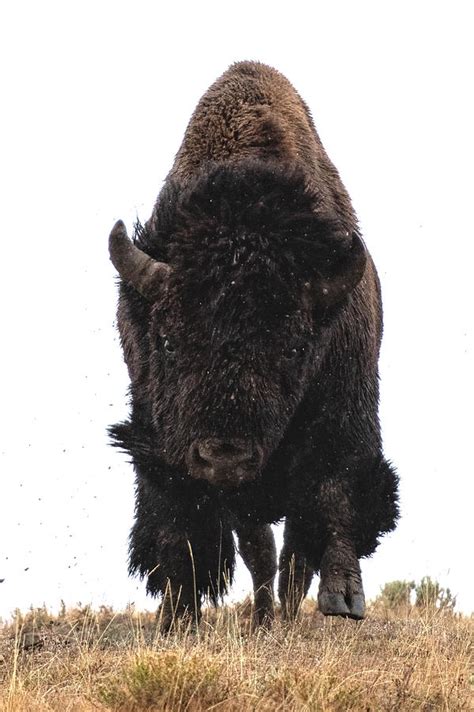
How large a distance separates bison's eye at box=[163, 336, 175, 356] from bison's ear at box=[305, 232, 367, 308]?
0.74m

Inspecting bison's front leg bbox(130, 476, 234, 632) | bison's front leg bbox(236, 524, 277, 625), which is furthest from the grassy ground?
bison's front leg bbox(236, 524, 277, 625)

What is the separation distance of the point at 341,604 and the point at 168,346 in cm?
154

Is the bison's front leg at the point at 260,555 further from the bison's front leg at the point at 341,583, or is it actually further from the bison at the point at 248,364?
the bison's front leg at the point at 341,583

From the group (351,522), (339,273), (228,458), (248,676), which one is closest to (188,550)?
(351,522)

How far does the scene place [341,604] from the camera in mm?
7453

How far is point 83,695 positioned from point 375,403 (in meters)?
3.16

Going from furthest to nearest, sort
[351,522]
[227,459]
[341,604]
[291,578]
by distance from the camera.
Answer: [291,578] < [351,522] < [341,604] < [227,459]

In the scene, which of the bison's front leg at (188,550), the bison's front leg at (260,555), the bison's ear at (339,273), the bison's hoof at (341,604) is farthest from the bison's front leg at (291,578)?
the bison's ear at (339,273)

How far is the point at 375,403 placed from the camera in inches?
328

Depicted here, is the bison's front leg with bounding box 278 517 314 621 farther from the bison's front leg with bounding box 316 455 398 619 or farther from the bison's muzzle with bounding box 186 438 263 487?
the bison's muzzle with bounding box 186 438 263 487

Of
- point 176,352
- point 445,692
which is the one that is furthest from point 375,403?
point 445,692

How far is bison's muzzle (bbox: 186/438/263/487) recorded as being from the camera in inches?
266

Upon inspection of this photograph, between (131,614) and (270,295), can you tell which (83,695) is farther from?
(131,614)

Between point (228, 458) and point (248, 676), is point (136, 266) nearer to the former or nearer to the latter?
point (228, 458)
